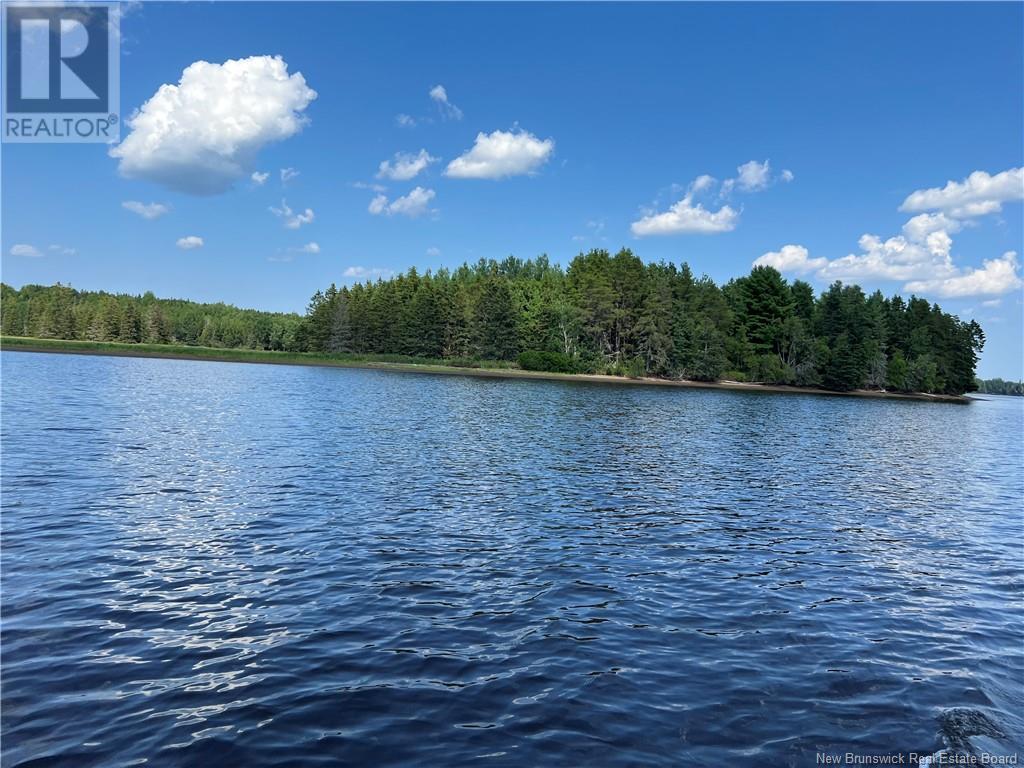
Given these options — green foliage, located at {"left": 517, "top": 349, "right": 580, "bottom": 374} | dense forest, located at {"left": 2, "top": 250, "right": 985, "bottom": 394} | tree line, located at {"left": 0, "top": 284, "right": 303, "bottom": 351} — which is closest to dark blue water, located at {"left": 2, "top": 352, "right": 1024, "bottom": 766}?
green foliage, located at {"left": 517, "top": 349, "right": 580, "bottom": 374}

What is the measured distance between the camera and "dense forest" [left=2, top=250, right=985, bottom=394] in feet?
435

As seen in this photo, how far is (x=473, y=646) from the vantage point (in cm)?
1045

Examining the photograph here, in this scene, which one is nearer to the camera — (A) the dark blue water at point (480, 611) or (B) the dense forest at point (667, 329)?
(A) the dark blue water at point (480, 611)

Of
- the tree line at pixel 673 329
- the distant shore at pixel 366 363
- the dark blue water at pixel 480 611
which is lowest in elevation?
the dark blue water at pixel 480 611

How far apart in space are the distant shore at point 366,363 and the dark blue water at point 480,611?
99.5 meters

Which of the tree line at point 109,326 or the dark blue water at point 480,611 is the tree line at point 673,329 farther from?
the dark blue water at point 480,611

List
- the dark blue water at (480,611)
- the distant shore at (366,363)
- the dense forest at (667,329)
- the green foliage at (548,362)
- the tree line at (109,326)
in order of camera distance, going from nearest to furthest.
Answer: the dark blue water at (480,611), the distant shore at (366,363), the green foliage at (548,362), the dense forest at (667,329), the tree line at (109,326)

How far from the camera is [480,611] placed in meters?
11.9

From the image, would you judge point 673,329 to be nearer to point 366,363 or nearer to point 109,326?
point 366,363

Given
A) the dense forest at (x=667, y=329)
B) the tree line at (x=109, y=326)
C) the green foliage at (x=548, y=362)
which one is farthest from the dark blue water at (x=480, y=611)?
the tree line at (x=109, y=326)

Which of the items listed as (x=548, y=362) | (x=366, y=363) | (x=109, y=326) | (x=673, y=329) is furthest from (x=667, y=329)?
(x=109, y=326)

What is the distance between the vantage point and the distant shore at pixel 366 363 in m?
127

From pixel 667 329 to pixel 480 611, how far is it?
12543 cm

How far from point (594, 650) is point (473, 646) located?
210 cm
